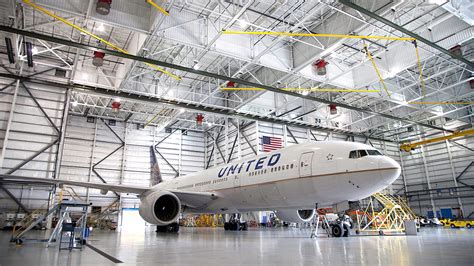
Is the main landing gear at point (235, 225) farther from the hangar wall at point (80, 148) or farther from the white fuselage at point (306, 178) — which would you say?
the hangar wall at point (80, 148)

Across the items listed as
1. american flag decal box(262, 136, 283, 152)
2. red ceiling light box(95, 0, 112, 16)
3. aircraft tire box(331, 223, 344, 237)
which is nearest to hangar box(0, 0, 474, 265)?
aircraft tire box(331, 223, 344, 237)

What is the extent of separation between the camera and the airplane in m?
7.74

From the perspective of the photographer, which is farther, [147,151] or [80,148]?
[147,151]

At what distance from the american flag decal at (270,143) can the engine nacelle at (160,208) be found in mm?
13630

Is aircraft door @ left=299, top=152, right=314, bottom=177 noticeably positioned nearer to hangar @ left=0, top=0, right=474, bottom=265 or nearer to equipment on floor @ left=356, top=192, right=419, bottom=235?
hangar @ left=0, top=0, right=474, bottom=265

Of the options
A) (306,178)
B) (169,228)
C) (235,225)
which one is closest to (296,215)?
(306,178)

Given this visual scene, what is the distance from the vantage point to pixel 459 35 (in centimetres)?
1368

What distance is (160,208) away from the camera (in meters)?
Result: 11.3

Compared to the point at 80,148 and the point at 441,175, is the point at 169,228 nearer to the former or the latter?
the point at 80,148

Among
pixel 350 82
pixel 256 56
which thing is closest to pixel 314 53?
pixel 256 56

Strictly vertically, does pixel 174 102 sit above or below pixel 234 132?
above

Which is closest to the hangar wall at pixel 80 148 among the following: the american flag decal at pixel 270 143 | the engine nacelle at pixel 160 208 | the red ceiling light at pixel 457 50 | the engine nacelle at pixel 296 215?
the american flag decal at pixel 270 143

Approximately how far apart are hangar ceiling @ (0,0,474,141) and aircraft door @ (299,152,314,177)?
528cm

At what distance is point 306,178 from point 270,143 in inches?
617
